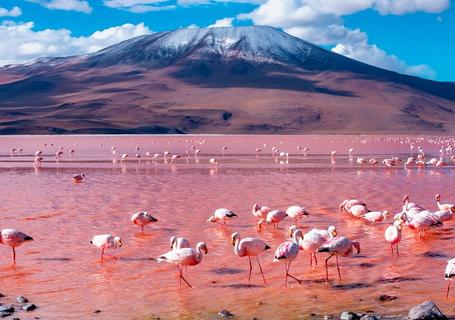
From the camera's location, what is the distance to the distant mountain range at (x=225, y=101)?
427 ft

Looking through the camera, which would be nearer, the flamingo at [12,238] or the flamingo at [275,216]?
the flamingo at [12,238]

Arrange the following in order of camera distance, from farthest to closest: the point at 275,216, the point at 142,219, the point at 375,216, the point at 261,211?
1. the point at 261,211
2. the point at 375,216
3. the point at 142,219
4. the point at 275,216

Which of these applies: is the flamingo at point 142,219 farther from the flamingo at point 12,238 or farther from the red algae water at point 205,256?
the flamingo at point 12,238

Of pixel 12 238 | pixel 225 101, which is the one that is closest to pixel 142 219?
pixel 12 238

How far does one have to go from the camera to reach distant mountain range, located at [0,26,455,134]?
130m

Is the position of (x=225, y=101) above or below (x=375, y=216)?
above

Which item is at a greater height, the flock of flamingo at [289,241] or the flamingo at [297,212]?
the flamingo at [297,212]

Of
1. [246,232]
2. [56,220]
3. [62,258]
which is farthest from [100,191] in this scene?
[62,258]

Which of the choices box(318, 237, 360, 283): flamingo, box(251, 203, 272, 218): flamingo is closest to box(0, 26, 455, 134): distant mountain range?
box(251, 203, 272, 218): flamingo

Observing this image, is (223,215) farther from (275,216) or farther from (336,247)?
(336,247)

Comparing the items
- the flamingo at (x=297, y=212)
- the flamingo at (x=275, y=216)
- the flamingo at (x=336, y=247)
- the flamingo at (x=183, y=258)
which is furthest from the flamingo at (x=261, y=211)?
the flamingo at (x=183, y=258)

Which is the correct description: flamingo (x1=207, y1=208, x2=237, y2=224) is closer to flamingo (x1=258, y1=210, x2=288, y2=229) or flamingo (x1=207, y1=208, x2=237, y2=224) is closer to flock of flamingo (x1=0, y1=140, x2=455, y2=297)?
flock of flamingo (x1=0, y1=140, x2=455, y2=297)

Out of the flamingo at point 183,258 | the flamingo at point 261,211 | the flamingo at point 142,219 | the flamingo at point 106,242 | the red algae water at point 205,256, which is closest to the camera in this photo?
the red algae water at point 205,256

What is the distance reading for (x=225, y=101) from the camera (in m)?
155
